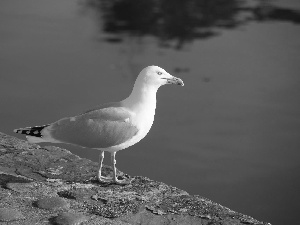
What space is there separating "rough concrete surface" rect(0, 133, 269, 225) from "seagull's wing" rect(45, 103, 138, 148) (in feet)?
1.38

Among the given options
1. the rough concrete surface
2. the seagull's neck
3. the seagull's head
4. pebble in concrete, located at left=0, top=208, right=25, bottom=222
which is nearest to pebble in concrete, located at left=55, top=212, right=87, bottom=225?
the rough concrete surface

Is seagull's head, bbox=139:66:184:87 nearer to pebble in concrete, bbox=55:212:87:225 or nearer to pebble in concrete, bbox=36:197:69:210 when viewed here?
pebble in concrete, bbox=36:197:69:210

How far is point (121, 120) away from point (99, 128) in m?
0.24

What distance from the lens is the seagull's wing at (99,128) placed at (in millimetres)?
6355

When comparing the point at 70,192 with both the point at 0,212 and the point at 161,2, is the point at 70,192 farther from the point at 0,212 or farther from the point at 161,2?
the point at 161,2

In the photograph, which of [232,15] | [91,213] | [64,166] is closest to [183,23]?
[232,15]

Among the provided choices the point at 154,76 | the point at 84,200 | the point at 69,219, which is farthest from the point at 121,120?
the point at 69,219

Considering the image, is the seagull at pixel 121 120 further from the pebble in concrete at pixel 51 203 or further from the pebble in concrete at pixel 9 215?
the pebble in concrete at pixel 9 215

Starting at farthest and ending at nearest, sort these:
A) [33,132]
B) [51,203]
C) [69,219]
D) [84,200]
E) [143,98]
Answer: [33,132] → [143,98] → [84,200] → [51,203] → [69,219]

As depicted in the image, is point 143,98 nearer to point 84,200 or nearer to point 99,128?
point 99,128

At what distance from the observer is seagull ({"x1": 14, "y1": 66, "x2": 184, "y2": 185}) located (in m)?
6.34

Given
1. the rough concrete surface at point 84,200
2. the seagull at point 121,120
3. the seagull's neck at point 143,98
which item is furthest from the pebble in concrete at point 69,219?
the seagull's neck at point 143,98

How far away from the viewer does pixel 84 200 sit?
6004mm

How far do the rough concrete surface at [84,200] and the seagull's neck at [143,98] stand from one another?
821 mm
